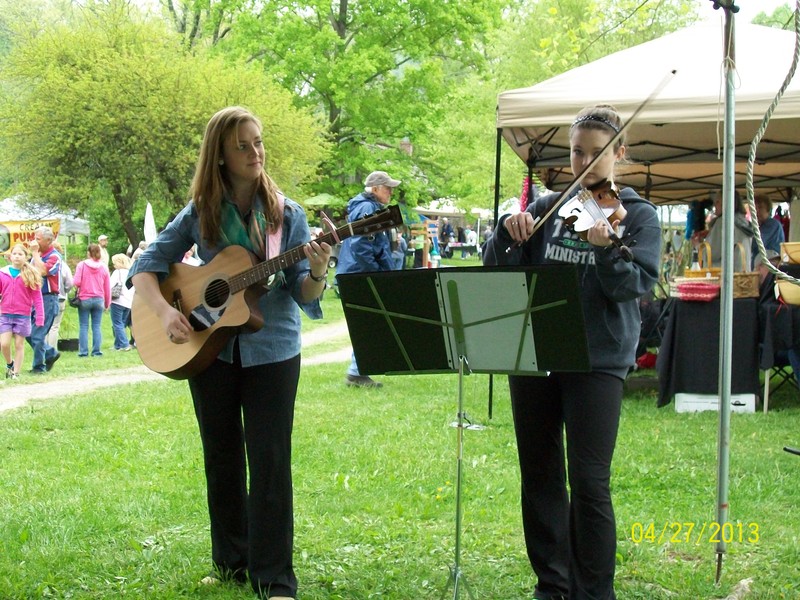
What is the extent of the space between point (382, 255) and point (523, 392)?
17.7ft

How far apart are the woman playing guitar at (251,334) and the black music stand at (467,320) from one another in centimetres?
37

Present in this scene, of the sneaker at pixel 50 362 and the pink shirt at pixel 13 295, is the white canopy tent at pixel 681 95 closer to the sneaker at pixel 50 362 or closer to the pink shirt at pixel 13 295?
the pink shirt at pixel 13 295

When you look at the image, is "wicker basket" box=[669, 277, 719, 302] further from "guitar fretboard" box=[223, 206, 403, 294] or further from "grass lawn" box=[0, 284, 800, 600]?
"guitar fretboard" box=[223, 206, 403, 294]

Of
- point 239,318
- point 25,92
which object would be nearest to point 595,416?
point 239,318

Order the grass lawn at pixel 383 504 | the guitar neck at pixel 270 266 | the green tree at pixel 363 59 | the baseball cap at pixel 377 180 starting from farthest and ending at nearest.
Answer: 1. the green tree at pixel 363 59
2. the baseball cap at pixel 377 180
3. the grass lawn at pixel 383 504
4. the guitar neck at pixel 270 266

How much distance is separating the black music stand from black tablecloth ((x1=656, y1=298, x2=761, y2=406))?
5.10 m

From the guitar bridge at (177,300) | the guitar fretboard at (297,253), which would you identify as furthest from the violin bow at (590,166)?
the guitar bridge at (177,300)

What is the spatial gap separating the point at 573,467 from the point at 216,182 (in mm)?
1739

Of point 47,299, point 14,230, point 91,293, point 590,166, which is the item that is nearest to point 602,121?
point 590,166

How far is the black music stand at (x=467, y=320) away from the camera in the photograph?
2873mm

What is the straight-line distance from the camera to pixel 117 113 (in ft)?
72.7

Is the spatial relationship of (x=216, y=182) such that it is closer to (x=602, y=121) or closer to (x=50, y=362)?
(x=602, y=121)

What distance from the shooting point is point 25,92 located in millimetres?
24766

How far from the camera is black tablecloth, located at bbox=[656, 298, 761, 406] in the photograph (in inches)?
304
